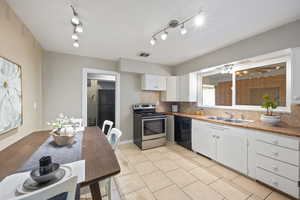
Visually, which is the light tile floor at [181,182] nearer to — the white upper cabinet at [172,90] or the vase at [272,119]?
the vase at [272,119]

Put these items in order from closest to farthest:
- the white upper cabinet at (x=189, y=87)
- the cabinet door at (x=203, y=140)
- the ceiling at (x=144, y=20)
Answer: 1. the ceiling at (x=144, y=20)
2. the cabinet door at (x=203, y=140)
3. the white upper cabinet at (x=189, y=87)

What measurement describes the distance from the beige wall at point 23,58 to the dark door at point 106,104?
179 cm

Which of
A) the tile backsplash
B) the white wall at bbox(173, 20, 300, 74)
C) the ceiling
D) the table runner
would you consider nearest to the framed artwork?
the table runner

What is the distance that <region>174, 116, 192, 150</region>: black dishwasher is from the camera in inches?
117

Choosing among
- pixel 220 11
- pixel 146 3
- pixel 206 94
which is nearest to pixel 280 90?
pixel 206 94

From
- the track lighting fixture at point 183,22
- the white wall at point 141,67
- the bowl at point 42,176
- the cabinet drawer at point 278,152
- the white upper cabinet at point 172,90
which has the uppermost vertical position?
the track lighting fixture at point 183,22

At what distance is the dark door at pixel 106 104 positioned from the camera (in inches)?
163

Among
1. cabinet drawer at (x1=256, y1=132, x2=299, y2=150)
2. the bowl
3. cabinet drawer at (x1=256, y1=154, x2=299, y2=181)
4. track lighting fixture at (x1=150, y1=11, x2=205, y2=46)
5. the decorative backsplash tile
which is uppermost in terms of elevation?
track lighting fixture at (x1=150, y1=11, x2=205, y2=46)

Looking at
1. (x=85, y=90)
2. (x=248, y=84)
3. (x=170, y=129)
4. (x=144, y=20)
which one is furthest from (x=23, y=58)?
(x=248, y=84)

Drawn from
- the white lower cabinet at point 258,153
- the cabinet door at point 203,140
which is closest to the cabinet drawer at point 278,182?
the white lower cabinet at point 258,153

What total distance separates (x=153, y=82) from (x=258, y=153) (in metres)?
2.74

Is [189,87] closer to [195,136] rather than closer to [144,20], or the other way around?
[195,136]

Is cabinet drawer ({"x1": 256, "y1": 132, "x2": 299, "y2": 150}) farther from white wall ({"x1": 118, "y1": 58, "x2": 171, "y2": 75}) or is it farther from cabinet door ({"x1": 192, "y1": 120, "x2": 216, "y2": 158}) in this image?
white wall ({"x1": 118, "y1": 58, "x2": 171, "y2": 75})

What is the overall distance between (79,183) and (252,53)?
9.91ft
